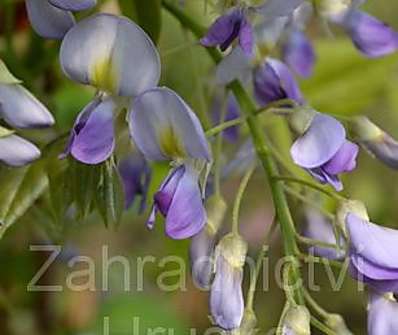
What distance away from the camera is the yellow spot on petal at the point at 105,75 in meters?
0.97

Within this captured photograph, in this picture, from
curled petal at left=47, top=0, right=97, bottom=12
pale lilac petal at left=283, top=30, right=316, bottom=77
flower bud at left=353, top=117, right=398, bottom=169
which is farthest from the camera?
pale lilac petal at left=283, top=30, right=316, bottom=77

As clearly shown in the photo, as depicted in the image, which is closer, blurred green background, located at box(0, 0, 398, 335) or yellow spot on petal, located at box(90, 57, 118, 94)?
yellow spot on petal, located at box(90, 57, 118, 94)

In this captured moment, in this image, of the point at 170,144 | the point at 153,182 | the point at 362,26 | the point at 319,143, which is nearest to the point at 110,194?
the point at 170,144

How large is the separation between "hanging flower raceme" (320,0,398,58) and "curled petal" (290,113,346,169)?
0.67 ft

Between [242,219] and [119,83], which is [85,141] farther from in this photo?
[242,219]

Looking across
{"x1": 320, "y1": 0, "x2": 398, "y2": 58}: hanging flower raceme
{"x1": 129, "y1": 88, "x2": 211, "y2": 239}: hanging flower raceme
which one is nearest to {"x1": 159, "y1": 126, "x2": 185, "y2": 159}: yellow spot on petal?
{"x1": 129, "y1": 88, "x2": 211, "y2": 239}: hanging flower raceme

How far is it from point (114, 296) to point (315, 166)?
0.99 metres

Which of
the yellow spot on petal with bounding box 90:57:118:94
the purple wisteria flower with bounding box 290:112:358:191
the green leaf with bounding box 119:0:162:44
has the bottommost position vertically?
the purple wisteria flower with bounding box 290:112:358:191

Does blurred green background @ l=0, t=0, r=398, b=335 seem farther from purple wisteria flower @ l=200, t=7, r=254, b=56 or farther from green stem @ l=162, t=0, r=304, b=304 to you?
purple wisteria flower @ l=200, t=7, r=254, b=56

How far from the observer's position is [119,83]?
38.3 inches

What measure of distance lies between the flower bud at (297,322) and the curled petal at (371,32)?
33cm

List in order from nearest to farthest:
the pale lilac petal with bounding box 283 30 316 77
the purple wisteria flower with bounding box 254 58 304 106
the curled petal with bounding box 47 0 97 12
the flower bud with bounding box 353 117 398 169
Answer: the curled petal with bounding box 47 0 97 12, the flower bud with bounding box 353 117 398 169, the purple wisteria flower with bounding box 254 58 304 106, the pale lilac petal with bounding box 283 30 316 77

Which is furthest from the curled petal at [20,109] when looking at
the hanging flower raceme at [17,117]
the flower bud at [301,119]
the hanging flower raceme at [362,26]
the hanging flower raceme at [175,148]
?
the hanging flower raceme at [362,26]

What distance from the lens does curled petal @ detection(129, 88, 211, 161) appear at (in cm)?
93
